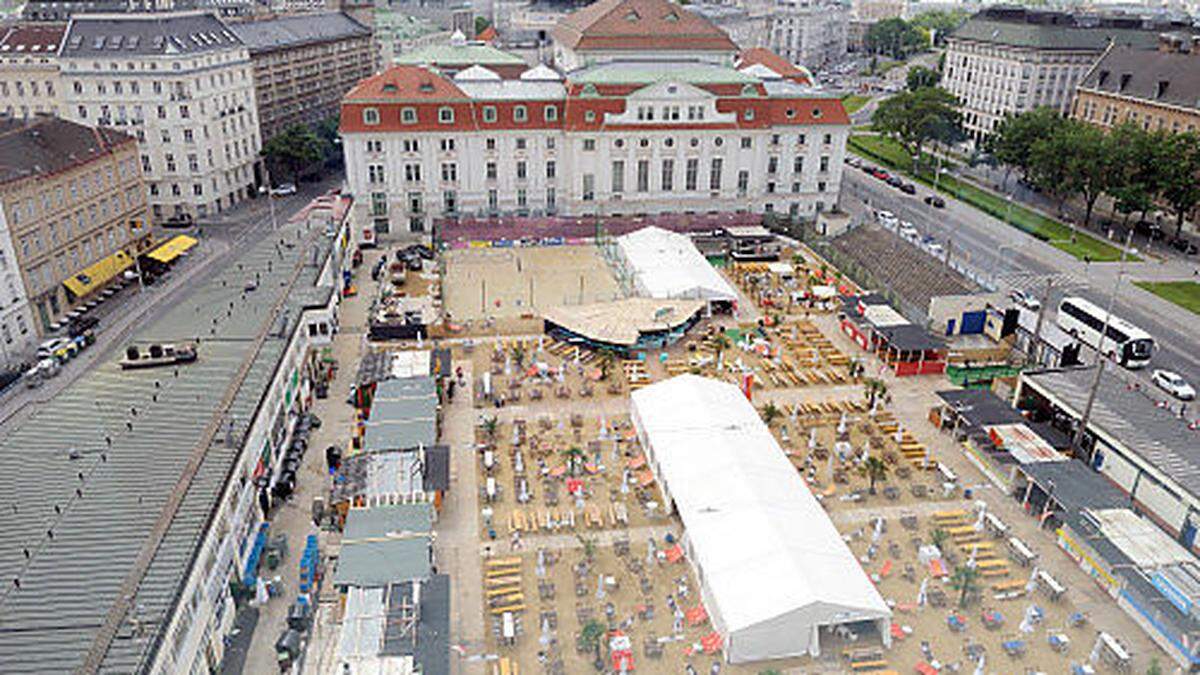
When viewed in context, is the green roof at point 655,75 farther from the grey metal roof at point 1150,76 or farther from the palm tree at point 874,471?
the palm tree at point 874,471

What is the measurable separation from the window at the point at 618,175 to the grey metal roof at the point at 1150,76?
64.6 meters

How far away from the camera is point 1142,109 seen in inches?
3890

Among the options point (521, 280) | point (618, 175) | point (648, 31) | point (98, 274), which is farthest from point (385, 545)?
point (648, 31)

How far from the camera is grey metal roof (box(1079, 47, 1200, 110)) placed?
9456 centimetres

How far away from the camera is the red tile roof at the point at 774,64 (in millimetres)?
106938

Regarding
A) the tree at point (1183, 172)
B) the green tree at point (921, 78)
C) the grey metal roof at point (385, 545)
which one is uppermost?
the green tree at point (921, 78)

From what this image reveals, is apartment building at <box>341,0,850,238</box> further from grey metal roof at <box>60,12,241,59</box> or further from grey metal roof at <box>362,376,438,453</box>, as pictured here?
grey metal roof at <box>362,376,438,453</box>

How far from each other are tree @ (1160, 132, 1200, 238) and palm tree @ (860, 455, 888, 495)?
57.3 m

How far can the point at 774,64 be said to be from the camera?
4355 inches

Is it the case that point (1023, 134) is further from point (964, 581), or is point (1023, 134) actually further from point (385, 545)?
point (385, 545)

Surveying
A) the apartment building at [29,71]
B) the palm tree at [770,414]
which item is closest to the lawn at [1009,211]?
the palm tree at [770,414]

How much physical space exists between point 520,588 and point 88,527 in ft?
60.1

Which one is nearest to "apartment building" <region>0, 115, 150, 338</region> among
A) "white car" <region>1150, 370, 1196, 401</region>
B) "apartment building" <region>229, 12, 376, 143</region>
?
"apartment building" <region>229, 12, 376, 143</region>

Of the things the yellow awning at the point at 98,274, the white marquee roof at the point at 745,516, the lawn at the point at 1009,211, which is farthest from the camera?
the lawn at the point at 1009,211
